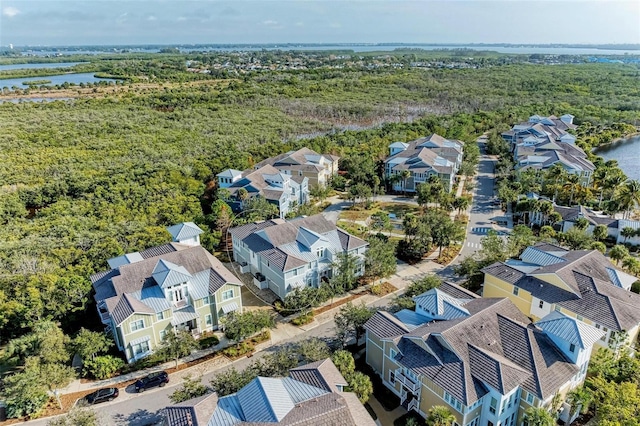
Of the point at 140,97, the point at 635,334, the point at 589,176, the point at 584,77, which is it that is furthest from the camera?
the point at 584,77

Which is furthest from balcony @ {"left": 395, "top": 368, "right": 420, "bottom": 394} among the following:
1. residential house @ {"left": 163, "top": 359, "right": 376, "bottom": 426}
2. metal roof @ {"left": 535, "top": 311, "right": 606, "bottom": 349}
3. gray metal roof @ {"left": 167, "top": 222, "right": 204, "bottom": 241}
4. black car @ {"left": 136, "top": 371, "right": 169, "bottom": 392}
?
gray metal roof @ {"left": 167, "top": 222, "right": 204, "bottom": 241}

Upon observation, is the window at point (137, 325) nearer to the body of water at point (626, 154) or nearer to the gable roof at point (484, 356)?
the gable roof at point (484, 356)

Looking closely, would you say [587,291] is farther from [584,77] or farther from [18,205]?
[584,77]

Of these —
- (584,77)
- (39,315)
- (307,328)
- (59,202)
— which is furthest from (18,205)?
(584,77)

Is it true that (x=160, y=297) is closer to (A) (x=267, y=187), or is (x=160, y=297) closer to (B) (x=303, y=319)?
(B) (x=303, y=319)

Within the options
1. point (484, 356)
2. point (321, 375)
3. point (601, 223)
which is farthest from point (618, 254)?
point (321, 375)

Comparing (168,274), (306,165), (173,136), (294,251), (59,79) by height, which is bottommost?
(294,251)
